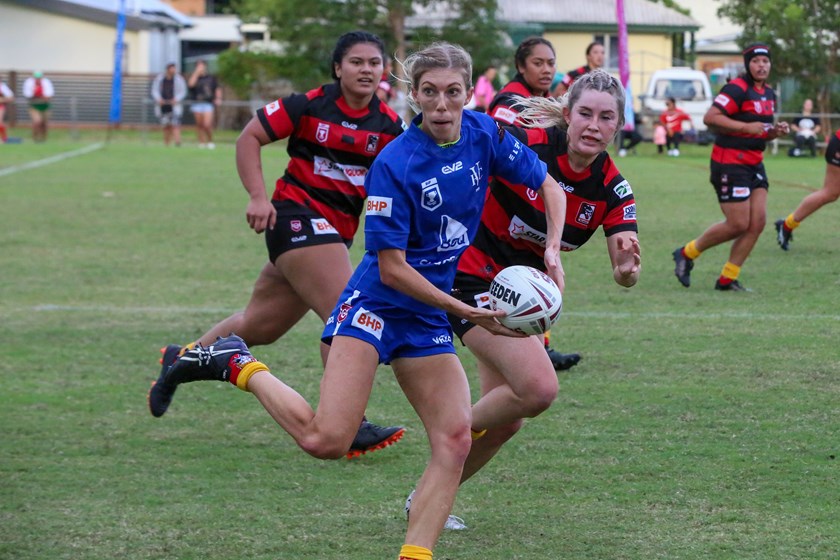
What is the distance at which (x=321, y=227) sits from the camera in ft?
22.2

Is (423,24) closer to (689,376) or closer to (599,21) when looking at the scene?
(599,21)

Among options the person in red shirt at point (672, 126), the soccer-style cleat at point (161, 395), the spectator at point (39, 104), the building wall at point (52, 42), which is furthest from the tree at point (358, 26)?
the soccer-style cleat at point (161, 395)

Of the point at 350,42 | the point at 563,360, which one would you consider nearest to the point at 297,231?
the point at 350,42

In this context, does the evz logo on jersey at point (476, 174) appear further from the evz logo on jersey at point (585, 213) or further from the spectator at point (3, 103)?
the spectator at point (3, 103)

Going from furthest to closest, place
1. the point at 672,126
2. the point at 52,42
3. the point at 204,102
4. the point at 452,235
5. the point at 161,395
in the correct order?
1. the point at 52,42
2. the point at 204,102
3. the point at 672,126
4. the point at 161,395
5. the point at 452,235

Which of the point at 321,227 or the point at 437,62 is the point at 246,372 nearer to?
the point at 437,62

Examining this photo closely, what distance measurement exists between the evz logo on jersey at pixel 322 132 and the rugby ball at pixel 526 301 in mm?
2327

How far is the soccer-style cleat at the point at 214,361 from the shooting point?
17.1 feet

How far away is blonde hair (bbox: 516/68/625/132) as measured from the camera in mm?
5340

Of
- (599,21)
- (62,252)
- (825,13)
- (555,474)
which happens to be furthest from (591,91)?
(599,21)

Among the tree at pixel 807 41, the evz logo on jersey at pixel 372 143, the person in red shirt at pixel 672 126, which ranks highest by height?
the tree at pixel 807 41

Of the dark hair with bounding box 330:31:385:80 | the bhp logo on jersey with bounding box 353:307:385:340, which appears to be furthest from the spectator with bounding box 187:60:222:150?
the bhp logo on jersey with bounding box 353:307:385:340

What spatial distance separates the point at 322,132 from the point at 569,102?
1.71m

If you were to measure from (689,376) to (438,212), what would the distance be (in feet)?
11.7
